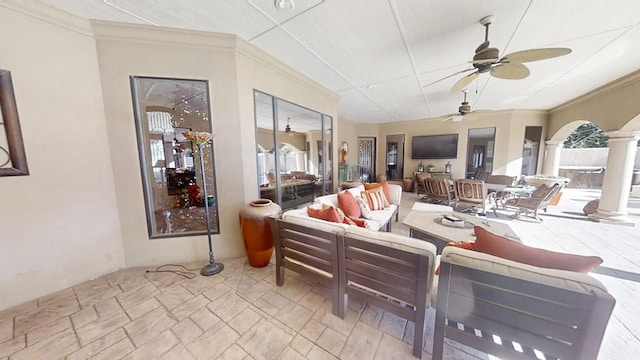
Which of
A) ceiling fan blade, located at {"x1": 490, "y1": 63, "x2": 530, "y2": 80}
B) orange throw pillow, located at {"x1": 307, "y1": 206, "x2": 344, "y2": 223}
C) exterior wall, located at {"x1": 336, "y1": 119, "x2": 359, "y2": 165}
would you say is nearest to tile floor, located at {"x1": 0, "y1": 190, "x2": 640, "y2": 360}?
orange throw pillow, located at {"x1": 307, "y1": 206, "x2": 344, "y2": 223}

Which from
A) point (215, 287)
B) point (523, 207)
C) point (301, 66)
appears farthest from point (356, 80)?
point (523, 207)

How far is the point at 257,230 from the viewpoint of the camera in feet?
7.89

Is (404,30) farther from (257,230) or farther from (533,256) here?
(257,230)

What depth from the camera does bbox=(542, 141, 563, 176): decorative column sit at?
5.90 metres

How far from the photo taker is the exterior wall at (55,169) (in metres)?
1.86

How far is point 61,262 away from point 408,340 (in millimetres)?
3460

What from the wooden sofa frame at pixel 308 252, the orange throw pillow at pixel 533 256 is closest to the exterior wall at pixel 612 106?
the orange throw pillow at pixel 533 256

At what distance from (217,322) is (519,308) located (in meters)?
2.14

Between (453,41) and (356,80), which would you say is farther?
(356,80)

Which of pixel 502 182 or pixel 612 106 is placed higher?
pixel 612 106

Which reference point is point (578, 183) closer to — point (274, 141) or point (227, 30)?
point (274, 141)

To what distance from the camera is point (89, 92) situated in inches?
87.0

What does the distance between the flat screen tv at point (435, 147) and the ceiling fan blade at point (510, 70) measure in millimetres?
5100

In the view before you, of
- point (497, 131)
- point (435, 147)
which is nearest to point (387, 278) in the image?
point (435, 147)
